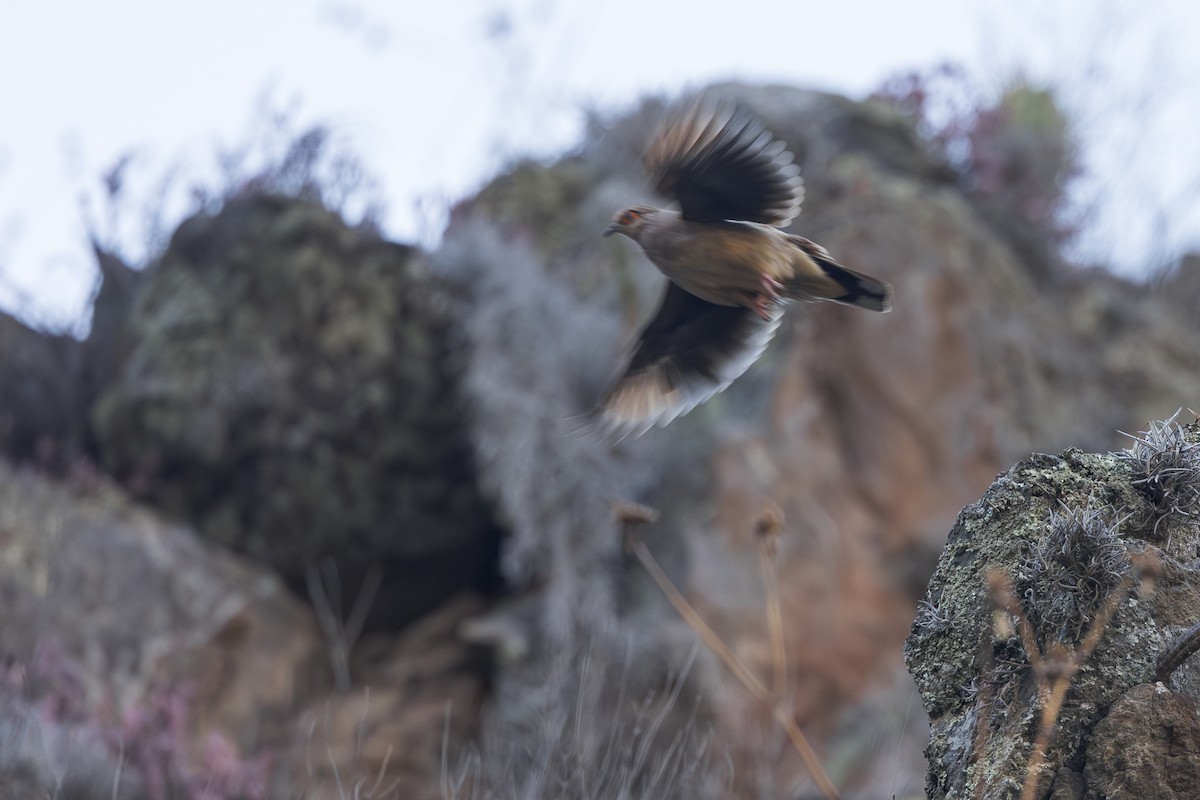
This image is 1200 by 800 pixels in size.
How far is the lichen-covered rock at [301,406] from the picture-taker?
6555 millimetres

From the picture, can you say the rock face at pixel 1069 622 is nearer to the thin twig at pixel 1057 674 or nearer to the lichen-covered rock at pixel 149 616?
the thin twig at pixel 1057 674

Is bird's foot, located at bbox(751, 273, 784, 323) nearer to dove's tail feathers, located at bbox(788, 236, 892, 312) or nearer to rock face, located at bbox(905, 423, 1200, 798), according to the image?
dove's tail feathers, located at bbox(788, 236, 892, 312)

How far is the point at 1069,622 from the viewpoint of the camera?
1.94 metres

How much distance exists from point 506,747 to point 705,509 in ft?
6.11

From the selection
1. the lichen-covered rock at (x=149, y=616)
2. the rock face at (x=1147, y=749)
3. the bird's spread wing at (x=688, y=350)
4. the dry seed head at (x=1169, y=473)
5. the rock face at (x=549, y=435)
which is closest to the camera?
the rock face at (x=1147, y=749)

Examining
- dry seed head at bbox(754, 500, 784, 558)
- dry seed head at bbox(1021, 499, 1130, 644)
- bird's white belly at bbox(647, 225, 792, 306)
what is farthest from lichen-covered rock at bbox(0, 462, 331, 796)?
dry seed head at bbox(1021, 499, 1130, 644)

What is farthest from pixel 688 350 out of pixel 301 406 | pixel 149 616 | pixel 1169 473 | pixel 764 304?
pixel 149 616

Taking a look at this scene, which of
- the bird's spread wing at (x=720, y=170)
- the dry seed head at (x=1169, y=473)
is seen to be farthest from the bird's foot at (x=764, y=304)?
the dry seed head at (x=1169, y=473)

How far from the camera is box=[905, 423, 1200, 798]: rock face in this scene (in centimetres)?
185

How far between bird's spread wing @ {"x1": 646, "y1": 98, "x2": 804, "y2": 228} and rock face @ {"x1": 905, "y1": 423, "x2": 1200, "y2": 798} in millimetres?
1368

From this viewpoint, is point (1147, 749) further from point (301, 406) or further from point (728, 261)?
point (301, 406)

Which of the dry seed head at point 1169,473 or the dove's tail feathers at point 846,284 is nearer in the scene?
the dry seed head at point 1169,473

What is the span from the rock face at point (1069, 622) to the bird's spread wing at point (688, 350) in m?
1.51

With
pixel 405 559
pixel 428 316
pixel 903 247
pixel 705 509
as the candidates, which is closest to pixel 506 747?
pixel 705 509
